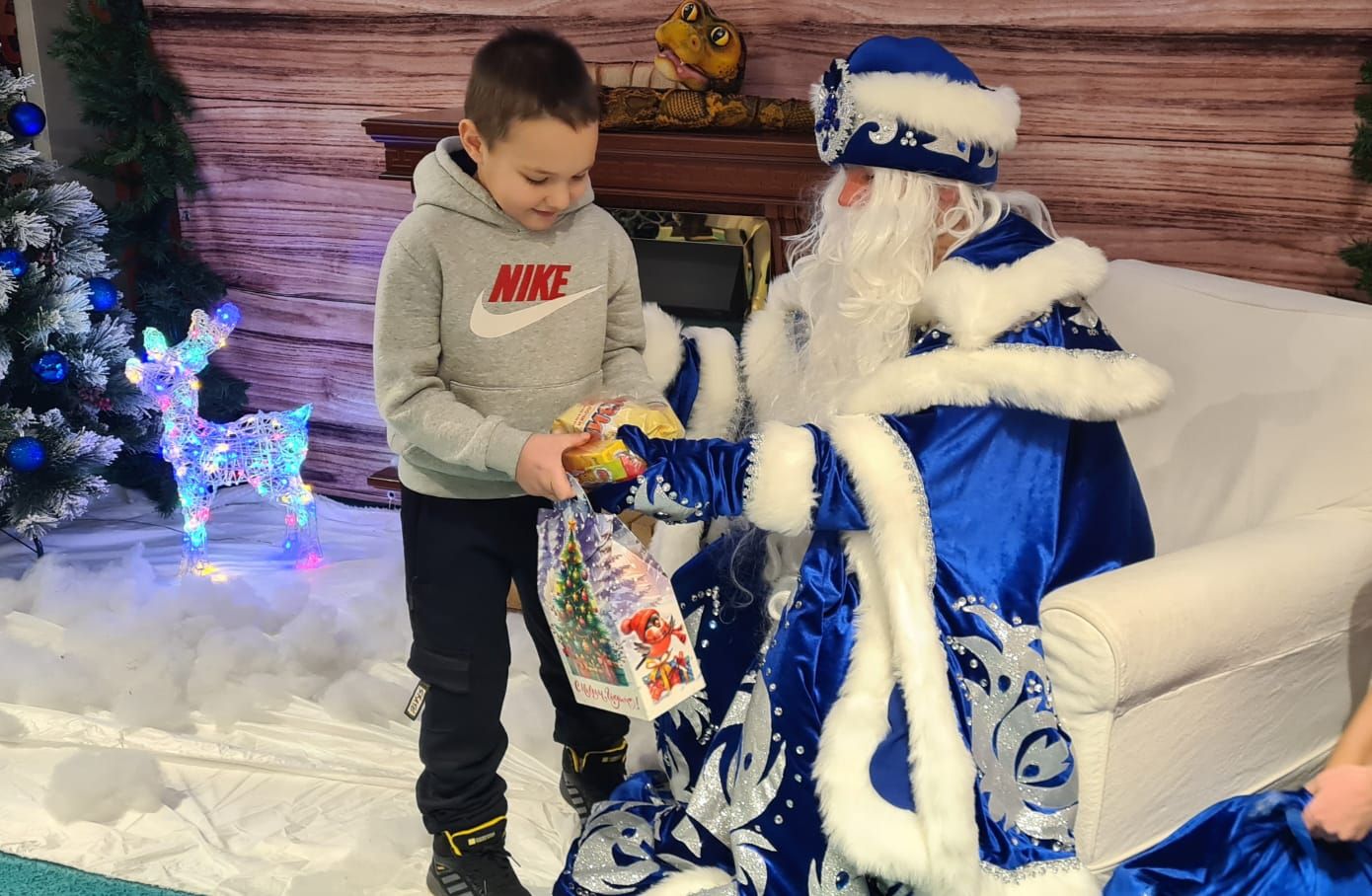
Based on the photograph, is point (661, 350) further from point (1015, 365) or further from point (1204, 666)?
point (1204, 666)

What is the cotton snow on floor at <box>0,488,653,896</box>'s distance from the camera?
1.90m

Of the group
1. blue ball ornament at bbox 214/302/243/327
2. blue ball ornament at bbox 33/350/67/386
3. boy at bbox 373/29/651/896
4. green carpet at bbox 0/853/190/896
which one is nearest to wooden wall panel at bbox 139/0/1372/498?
blue ball ornament at bbox 214/302/243/327

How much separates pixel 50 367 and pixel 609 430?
1896 mm

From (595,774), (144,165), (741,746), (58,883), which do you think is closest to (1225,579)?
(741,746)

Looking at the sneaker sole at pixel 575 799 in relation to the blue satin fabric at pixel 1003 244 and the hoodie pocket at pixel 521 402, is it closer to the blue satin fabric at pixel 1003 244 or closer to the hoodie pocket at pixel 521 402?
the hoodie pocket at pixel 521 402

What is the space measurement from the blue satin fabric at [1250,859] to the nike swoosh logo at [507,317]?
3.38ft

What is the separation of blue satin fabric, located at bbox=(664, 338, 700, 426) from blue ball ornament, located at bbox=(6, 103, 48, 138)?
6.10ft

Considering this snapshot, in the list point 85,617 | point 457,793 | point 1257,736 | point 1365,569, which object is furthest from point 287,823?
point 1365,569

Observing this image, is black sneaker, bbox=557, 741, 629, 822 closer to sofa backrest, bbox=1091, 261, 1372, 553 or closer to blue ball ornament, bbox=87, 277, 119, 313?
sofa backrest, bbox=1091, 261, 1372, 553

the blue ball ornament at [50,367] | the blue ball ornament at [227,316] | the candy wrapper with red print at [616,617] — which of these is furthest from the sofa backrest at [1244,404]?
the blue ball ornament at [50,367]

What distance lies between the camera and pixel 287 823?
78.0 inches

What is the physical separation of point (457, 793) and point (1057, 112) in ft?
5.81

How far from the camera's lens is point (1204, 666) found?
143cm

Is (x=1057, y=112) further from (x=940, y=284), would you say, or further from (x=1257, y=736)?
(x=1257, y=736)
